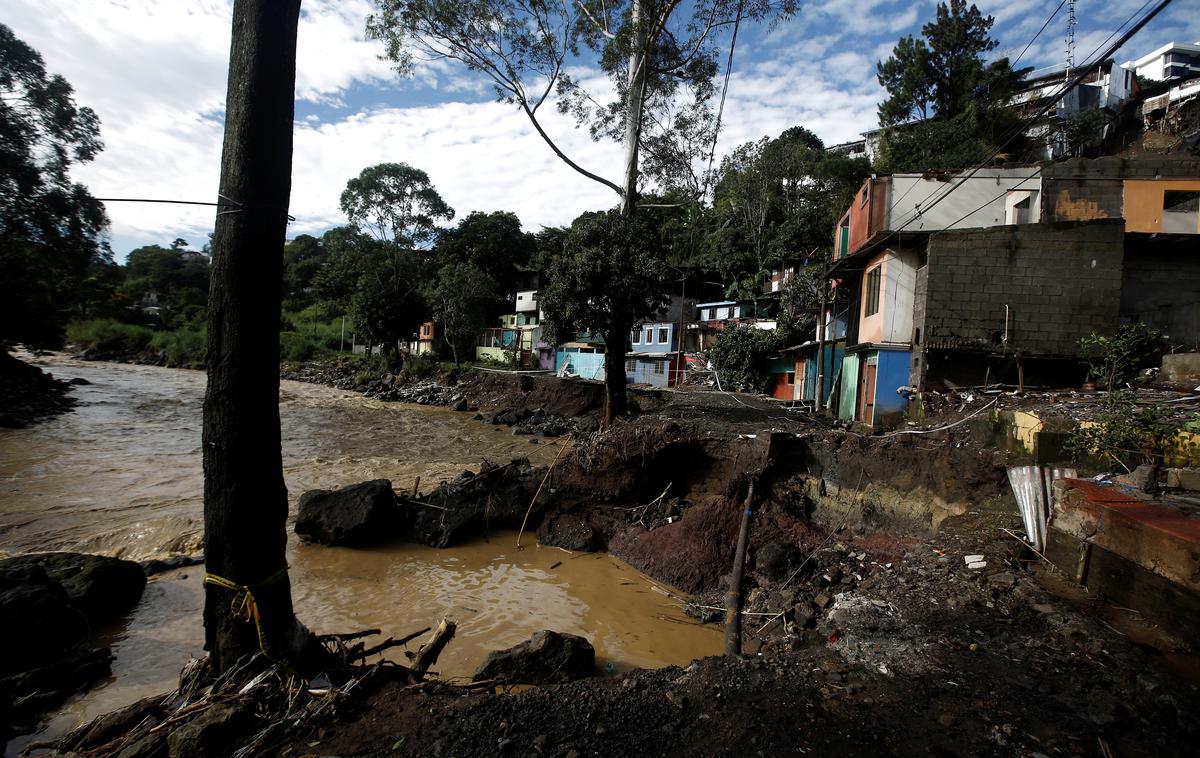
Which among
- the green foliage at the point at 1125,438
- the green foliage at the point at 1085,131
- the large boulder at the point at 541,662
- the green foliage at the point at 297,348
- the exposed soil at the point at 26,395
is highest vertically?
the green foliage at the point at 1085,131

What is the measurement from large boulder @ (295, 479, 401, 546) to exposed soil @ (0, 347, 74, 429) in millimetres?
17521

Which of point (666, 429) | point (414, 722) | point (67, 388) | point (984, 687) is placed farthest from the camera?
point (67, 388)

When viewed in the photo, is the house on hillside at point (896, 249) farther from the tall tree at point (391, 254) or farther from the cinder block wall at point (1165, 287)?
the tall tree at point (391, 254)

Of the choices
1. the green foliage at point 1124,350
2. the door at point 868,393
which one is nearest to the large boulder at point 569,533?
the door at point 868,393

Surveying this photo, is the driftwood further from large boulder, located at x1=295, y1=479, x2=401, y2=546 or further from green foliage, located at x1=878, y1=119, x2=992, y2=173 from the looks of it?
green foliage, located at x1=878, y1=119, x2=992, y2=173

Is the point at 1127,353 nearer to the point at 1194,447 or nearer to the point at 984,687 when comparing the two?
the point at 1194,447

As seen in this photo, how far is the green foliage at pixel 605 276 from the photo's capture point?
1535cm

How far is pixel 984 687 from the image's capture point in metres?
3.92

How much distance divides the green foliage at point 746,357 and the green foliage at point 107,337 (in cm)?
5154

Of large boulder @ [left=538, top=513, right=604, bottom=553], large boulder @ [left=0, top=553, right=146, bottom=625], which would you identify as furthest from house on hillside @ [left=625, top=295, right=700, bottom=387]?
large boulder @ [left=0, top=553, right=146, bottom=625]

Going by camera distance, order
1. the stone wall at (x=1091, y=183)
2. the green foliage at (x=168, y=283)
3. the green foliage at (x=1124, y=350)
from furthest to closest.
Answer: the green foliage at (x=168, y=283)
the stone wall at (x=1091, y=183)
the green foliage at (x=1124, y=350)

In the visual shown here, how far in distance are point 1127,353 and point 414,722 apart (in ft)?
50.5

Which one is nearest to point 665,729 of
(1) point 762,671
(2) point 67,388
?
(1) point 762,671

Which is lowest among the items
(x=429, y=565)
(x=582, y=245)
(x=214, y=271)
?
(x=429, y=565)
